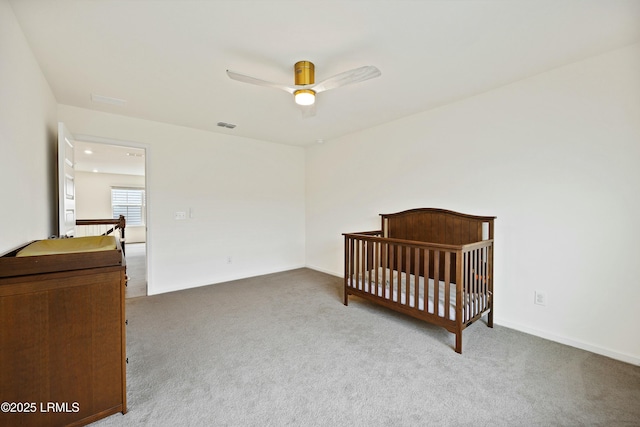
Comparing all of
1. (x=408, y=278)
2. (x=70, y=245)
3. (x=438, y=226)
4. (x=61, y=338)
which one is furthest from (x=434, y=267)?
(x=70, y=245)

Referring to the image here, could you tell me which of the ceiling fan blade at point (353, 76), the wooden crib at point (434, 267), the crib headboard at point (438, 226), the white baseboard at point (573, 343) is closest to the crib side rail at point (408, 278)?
the wooden crib at point (434, 267)

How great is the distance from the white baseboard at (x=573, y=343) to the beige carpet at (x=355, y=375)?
0.08m

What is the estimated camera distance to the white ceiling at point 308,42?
1557 millimetres

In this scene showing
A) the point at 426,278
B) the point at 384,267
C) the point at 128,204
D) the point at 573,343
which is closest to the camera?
the point at 573,343

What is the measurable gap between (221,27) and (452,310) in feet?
8.68

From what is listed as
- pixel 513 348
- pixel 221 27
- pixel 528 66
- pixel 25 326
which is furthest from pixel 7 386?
pixel 528 66

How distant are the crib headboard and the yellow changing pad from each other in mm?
2789

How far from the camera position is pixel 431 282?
9.25 ft

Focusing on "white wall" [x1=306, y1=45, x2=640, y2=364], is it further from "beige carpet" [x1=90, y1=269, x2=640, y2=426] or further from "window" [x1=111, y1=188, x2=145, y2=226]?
"window" [x1=111, y1=188, x2=145, y2=226]

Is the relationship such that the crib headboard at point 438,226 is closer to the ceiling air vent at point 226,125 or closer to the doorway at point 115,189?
the ceiling air vent at point 226,125

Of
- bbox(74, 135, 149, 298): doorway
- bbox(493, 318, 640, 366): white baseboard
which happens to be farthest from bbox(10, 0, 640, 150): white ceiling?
bbox(74, 135, 149, 298): doorway

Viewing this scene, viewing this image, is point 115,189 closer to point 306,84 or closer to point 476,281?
point 306,84

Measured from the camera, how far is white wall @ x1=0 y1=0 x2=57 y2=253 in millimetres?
1473

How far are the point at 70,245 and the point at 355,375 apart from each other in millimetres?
2149
